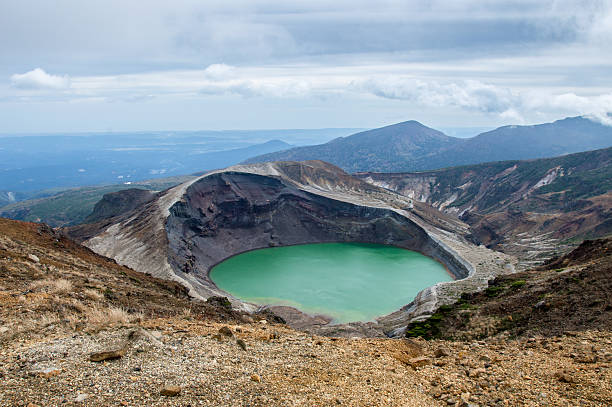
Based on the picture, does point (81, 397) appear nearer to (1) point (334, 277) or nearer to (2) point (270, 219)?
(1) point (334, 277)

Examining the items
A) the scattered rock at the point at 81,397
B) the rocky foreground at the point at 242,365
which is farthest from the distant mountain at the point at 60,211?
the scattered rock at the point at 81,397

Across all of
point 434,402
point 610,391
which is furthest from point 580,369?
point 434,402

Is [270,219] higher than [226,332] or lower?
lower

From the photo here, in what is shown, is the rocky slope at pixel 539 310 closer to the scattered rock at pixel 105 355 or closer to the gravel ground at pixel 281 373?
the gravel ground at pixel 281 373

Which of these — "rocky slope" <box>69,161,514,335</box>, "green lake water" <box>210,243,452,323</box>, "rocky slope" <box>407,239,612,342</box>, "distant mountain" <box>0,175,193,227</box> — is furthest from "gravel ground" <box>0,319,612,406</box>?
"distant mountain" <box>0,175,193,227</box>

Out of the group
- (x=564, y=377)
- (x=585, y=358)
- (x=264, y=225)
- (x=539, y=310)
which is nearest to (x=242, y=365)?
(x=564, y=377)

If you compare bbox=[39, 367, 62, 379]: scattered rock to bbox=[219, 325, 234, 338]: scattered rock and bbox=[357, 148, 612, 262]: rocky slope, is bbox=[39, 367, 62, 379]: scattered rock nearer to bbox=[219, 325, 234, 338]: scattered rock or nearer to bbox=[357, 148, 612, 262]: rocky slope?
bbox=[219, 325, 234, 338]: scattered rock

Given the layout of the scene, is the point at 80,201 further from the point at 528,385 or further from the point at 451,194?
the point at 528,385
